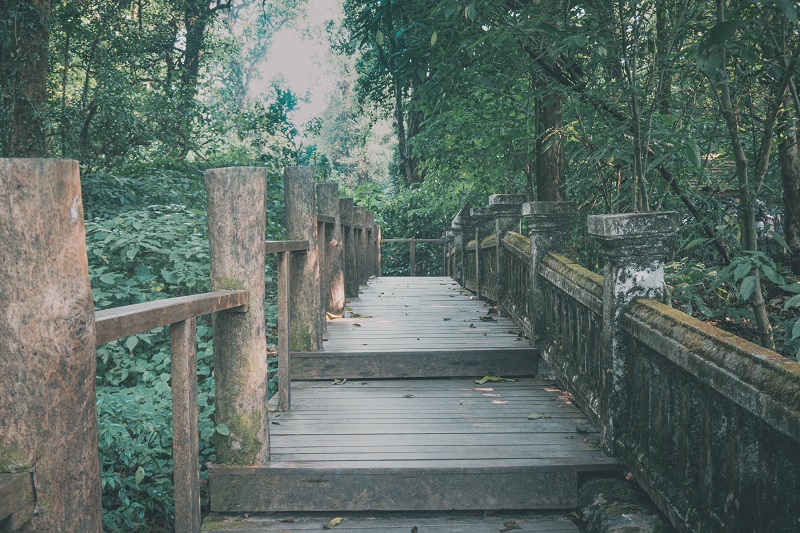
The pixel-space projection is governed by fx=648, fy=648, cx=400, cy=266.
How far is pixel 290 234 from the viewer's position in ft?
16.2

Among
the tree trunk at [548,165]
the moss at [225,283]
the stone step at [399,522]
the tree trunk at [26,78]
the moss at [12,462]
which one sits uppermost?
the tree trunk at [26,78]

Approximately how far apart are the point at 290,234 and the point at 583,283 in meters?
2.22

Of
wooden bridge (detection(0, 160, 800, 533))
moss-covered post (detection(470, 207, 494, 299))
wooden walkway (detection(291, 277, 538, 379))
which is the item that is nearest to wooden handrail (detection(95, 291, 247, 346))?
wooden bridge (detection(0, 160, 800, 533))

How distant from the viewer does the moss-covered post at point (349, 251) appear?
8312 millimetres

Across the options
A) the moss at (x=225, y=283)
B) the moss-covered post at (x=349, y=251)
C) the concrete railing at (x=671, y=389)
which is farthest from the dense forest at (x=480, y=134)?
the moss-covered post at (x=349, y=251)

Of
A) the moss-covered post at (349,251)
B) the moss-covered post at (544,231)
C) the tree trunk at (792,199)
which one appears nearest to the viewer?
the moss-covered post at (544,231)

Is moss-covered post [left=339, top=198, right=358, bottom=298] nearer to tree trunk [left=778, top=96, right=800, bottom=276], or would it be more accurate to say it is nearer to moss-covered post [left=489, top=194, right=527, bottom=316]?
moss-covered post [left=489, top=194, right=527, bottom=316]

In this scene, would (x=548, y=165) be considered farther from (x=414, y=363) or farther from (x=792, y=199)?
(x=792, y=199)

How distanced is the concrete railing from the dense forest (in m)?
0.45

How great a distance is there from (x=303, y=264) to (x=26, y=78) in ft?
19.9

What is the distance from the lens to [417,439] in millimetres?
3738

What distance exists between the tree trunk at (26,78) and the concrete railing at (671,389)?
735cm

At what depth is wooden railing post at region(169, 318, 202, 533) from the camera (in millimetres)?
2508

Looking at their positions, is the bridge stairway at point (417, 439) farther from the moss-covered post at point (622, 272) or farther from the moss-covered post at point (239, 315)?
the moss-covered post at point (622, 272)
